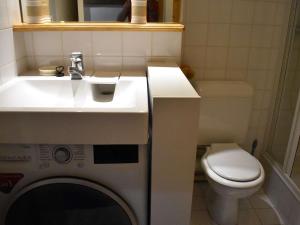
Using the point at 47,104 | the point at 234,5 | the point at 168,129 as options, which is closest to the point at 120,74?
the point at 47,104

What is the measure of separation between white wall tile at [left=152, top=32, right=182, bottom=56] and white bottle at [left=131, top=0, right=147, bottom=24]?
0.31ft

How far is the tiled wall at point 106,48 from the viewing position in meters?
1.46

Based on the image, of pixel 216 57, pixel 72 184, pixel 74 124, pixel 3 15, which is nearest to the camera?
pixel 74 124

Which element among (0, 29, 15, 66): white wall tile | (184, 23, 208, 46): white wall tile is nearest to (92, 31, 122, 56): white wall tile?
(0, 29, 15, 66): white wall tile

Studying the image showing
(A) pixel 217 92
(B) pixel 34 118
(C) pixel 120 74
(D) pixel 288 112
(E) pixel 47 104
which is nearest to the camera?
(B) pixel 34 118

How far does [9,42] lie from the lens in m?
1.31

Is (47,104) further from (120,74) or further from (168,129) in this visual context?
(168,129)

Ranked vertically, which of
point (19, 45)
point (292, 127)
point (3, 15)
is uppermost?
point (3, 15)

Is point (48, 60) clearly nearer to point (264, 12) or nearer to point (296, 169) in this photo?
point (264, 12)

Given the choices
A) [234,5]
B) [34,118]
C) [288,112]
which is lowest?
[288,112]

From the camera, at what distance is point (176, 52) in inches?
59.2

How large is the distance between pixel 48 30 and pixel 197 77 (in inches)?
36.4

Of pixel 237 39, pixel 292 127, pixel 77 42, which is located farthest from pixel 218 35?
pixel 77 42

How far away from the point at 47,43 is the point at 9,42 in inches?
7.9
